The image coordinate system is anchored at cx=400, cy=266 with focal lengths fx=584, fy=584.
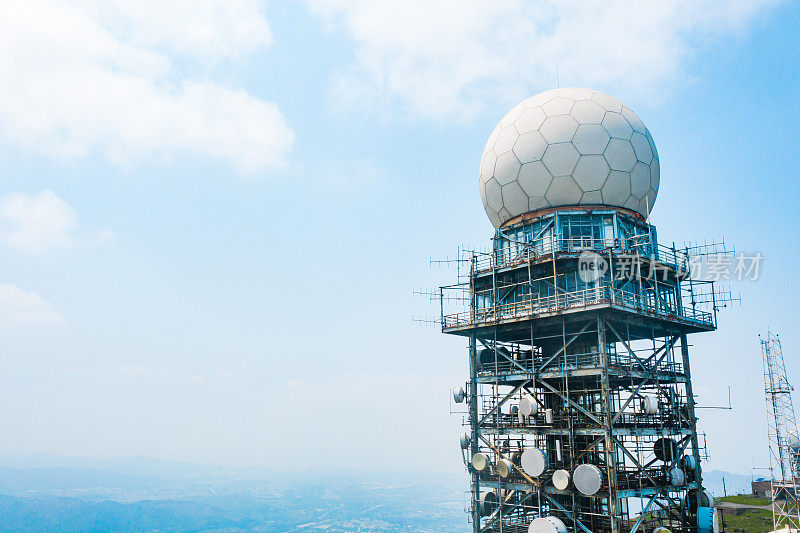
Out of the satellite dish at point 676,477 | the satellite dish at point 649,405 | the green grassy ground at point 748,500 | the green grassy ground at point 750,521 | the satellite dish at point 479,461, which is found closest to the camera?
the satellite dish at point 649,405

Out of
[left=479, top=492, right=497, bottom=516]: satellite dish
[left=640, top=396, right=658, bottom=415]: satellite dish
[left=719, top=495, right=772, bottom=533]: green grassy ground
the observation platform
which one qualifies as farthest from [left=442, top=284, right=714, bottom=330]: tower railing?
[left=719, top=495, right=772, bottom=533]: green grassy ground

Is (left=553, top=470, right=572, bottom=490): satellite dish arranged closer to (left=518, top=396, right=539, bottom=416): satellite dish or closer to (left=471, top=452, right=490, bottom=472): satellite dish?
(left=518, top=396, right=539, bottom=416): satellite dish

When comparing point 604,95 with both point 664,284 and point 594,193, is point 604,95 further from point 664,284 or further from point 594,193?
point 664,284

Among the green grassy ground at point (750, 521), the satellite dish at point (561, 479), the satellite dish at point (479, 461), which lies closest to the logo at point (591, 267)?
the satellite dish at point (561, 479)

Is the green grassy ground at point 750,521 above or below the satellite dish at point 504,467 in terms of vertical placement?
below

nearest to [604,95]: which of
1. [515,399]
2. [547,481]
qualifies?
[515,399]

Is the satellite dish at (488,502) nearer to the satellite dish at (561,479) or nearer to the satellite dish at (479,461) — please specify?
the satellite dish at (479,461)
